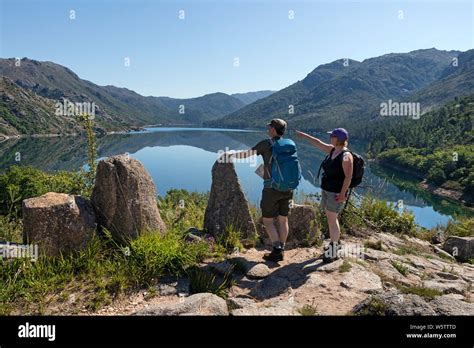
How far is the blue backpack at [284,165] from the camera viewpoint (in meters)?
6.75

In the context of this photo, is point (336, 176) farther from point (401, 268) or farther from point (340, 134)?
point (401, 268)

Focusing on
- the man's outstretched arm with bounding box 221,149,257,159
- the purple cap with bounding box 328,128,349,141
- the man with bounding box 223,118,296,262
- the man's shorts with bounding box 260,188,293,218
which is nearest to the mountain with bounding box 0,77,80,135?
the man's outstretched arm with bounding box 221,149,257,159

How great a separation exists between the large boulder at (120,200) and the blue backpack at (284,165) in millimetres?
2561

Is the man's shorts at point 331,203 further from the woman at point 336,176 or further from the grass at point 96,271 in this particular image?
the grass at point 96,271

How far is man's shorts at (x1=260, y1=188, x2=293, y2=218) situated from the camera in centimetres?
697

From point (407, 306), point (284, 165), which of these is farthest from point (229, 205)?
point (407, 306)

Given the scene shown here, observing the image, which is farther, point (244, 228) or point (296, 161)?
point (244, 228)

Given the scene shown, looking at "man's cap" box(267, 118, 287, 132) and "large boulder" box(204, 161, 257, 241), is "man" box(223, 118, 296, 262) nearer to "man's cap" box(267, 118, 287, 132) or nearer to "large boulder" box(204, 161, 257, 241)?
"man's cap" box(267, 118, 287, 132)

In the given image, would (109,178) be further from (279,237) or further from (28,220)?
(279,237)

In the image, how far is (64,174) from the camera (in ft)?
43.2

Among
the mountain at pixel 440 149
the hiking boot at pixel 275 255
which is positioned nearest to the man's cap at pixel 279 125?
the hiking boot at pixel 275 255

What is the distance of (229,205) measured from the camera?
26.7 feet
